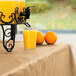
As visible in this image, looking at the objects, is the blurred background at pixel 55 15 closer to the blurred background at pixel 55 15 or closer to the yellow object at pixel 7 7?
the blurred background at pixel 55 15

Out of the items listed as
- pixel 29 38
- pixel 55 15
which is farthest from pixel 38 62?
pixel 55 15

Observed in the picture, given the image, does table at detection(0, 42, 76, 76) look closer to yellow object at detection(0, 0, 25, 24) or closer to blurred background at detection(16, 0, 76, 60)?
yellow object at detection(0, 0, 25, 24)

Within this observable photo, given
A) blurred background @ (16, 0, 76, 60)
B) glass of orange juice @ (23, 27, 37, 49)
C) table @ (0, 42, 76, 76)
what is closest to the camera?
table @ (0, 42, 76, 76)

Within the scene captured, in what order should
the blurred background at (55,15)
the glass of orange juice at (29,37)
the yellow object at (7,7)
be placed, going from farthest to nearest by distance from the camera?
the blurred background at (55,15) < the glass of orange juice at (29,37) < the yellow object at (7,7)

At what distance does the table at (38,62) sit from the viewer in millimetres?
982

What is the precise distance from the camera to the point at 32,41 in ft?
4.82

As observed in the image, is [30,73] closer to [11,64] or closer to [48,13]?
[11,64]

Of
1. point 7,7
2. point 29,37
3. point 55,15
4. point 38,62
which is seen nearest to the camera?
point 38,62

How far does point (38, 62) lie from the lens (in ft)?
3.85

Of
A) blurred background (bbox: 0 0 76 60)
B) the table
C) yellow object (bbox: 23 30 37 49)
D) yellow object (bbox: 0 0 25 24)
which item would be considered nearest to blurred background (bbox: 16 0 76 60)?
blurred background (bbox: 0 0 76 60)

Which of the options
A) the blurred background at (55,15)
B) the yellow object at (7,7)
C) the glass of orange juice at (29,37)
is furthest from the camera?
the blurred background at (55,15)

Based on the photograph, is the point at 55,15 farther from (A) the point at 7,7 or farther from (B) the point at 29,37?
(A) the point at 7,7

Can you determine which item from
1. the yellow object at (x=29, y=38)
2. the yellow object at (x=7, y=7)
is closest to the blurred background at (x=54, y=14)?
the yellow object at (x=29, y=38)

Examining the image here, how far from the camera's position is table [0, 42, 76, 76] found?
38.7 inches
